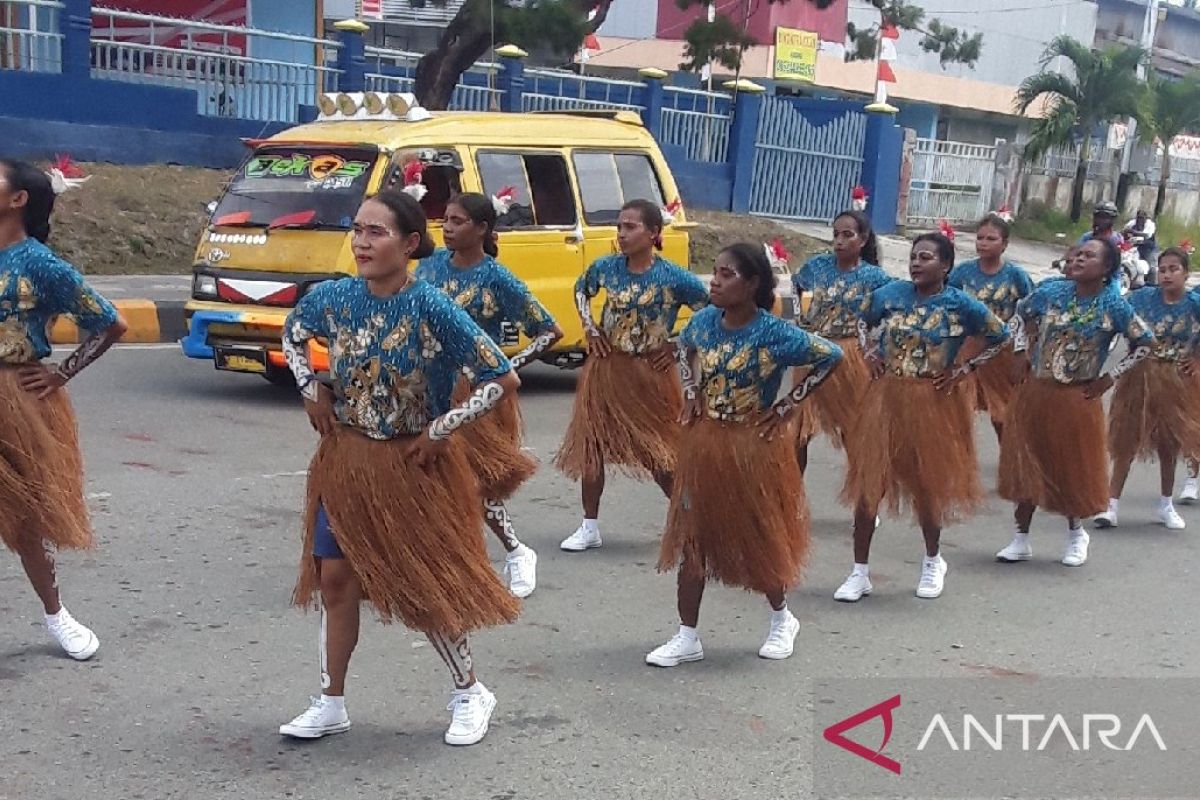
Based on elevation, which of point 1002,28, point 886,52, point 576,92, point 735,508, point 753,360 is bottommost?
point 735,508

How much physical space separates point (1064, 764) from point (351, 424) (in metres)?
2.35

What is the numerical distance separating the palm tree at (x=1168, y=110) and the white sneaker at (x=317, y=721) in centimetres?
2739

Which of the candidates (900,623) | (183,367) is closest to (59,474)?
(900,623)

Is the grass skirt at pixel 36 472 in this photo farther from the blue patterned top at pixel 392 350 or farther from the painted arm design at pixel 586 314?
the painted arm design at pixel 586 314

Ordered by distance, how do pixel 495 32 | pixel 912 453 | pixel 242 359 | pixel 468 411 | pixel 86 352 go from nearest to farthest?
pixel 468 411, pixel 86 352, pixel 912 453, pixel 242 359, pixel 495 32

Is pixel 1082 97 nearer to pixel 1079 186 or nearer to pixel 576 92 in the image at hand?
pixel 1079 186

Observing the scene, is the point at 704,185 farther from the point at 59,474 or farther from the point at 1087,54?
the point at 59,474

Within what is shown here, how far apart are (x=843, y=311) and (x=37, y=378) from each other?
4.06 m

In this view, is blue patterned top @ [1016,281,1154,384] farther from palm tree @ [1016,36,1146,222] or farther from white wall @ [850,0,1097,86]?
white wall @ [850,0,1097,86]

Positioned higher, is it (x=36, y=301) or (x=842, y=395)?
(x=36, y=301)

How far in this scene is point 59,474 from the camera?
4.77m

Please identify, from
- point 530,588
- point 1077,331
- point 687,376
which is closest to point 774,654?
point 687,376

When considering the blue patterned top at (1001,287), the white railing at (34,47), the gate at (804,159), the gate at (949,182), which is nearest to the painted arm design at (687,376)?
the blue patterned top at (1001,287)

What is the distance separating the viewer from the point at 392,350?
4.09 metres
